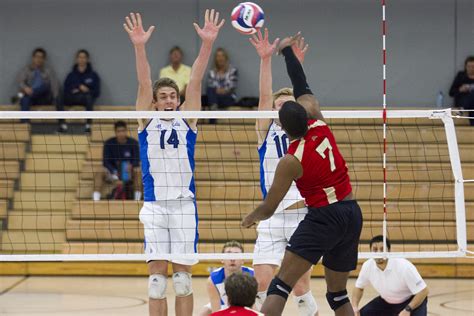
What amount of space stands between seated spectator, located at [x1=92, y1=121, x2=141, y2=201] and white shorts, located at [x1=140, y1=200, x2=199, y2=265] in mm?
8433

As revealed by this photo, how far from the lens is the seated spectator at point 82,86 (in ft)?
65.4

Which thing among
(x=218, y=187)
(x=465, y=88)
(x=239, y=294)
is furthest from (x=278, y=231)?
(x=465, y=88)

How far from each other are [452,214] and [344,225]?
10515mm

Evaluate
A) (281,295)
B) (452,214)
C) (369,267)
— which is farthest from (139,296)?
(281,295)

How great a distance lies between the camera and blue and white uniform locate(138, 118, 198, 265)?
9.35m

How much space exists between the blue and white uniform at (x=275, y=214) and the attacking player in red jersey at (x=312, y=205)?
161 cm

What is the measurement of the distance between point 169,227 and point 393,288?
389 cm

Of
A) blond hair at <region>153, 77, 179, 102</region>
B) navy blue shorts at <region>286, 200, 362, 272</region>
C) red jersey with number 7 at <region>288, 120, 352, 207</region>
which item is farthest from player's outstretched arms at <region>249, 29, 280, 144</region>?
navy blue shorts at <region>286, 200, 362, 272</region>

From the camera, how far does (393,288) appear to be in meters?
12.1

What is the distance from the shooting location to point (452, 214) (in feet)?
59.1

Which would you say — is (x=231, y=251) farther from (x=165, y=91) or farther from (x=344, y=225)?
(x=344, y=225)

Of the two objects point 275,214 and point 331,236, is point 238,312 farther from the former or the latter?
point 275,214

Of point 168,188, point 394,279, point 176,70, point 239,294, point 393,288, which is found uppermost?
point 176,70

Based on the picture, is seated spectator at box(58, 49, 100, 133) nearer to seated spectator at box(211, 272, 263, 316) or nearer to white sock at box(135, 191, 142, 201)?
white sock at box(135, 191, 142, 201)
